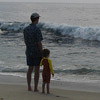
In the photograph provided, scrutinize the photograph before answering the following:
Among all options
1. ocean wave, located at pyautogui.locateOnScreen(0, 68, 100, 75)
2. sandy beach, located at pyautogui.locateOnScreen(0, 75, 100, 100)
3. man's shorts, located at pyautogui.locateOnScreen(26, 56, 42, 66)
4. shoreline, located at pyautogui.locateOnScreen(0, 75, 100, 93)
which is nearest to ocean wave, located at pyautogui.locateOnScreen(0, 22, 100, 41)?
ocean wave, located at pyautogui.locateOnScreen(0, 68, 100, 75)

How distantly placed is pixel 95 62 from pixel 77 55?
1.78m

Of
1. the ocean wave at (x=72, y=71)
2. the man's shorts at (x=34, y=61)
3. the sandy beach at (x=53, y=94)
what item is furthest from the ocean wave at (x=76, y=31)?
the man's shorts at (x=34, y=61)

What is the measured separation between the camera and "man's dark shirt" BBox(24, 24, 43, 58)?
5.76m

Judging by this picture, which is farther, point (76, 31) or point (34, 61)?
point (76, 31)

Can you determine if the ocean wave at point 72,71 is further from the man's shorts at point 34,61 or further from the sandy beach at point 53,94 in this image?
the man's shorts at point 34,61

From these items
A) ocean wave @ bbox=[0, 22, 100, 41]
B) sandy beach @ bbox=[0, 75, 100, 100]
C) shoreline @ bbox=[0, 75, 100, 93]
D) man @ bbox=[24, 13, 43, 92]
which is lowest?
ocean wave @ bbox=[0, 22, 100, 41]

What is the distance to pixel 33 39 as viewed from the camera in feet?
19.0

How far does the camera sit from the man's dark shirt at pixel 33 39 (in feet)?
18.9

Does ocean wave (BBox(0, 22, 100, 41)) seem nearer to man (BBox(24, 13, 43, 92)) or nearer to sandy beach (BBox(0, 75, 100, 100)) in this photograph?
sandy beach (BBox(0, 75, 100, 100))

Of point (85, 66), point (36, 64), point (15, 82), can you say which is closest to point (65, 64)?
point (85, 66)

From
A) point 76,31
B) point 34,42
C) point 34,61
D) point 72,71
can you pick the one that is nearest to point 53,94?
point 34,61

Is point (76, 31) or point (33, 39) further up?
point (33, 39)

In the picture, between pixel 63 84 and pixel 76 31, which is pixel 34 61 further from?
pixel 76 31

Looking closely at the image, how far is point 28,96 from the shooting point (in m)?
5.53
